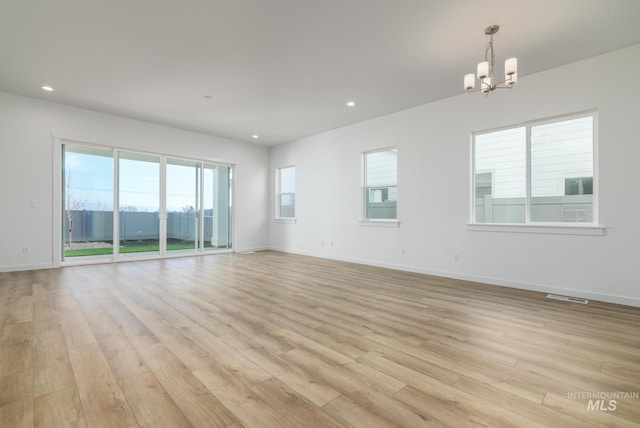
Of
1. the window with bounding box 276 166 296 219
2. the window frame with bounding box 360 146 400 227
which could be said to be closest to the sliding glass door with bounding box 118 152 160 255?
the window with bounding box 276 166 296 219

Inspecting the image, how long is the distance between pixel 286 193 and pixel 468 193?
15.9 feet

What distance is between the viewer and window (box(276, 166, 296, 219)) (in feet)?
26.1

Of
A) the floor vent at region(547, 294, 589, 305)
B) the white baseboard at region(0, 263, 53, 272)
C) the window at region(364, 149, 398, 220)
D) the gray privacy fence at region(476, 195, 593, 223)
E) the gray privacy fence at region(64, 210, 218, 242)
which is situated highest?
the window at region(364, 149, 398, 220)

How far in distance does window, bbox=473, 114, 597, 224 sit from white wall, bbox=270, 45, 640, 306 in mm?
180

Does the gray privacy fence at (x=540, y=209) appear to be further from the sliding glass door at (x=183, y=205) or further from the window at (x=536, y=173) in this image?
the sliding glass door at (x=183, y=205)

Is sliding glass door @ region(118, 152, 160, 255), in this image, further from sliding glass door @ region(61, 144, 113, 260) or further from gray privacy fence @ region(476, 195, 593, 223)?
gray privacy fence @ region(476, 195, 593, 223)

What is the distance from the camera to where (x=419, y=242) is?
5.20 m

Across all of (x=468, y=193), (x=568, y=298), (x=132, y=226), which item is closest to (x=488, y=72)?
(x=468, y=193)

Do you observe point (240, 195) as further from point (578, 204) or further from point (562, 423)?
point (562, 423)

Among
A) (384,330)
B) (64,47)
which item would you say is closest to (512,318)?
(384,330)

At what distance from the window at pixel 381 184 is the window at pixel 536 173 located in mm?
1470

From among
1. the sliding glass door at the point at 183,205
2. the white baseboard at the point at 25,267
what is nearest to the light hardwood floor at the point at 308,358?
the white baseboard at the point at 25,267

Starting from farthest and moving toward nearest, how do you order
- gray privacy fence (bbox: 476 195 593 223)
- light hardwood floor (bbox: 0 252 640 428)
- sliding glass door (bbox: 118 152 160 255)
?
sliding glass door (bbox: 118 152 160 255), gray privacy fence (bbox: 476 195 593 223), light hardwood floor (bbox: 0 252 640 428)

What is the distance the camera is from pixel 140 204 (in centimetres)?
639
